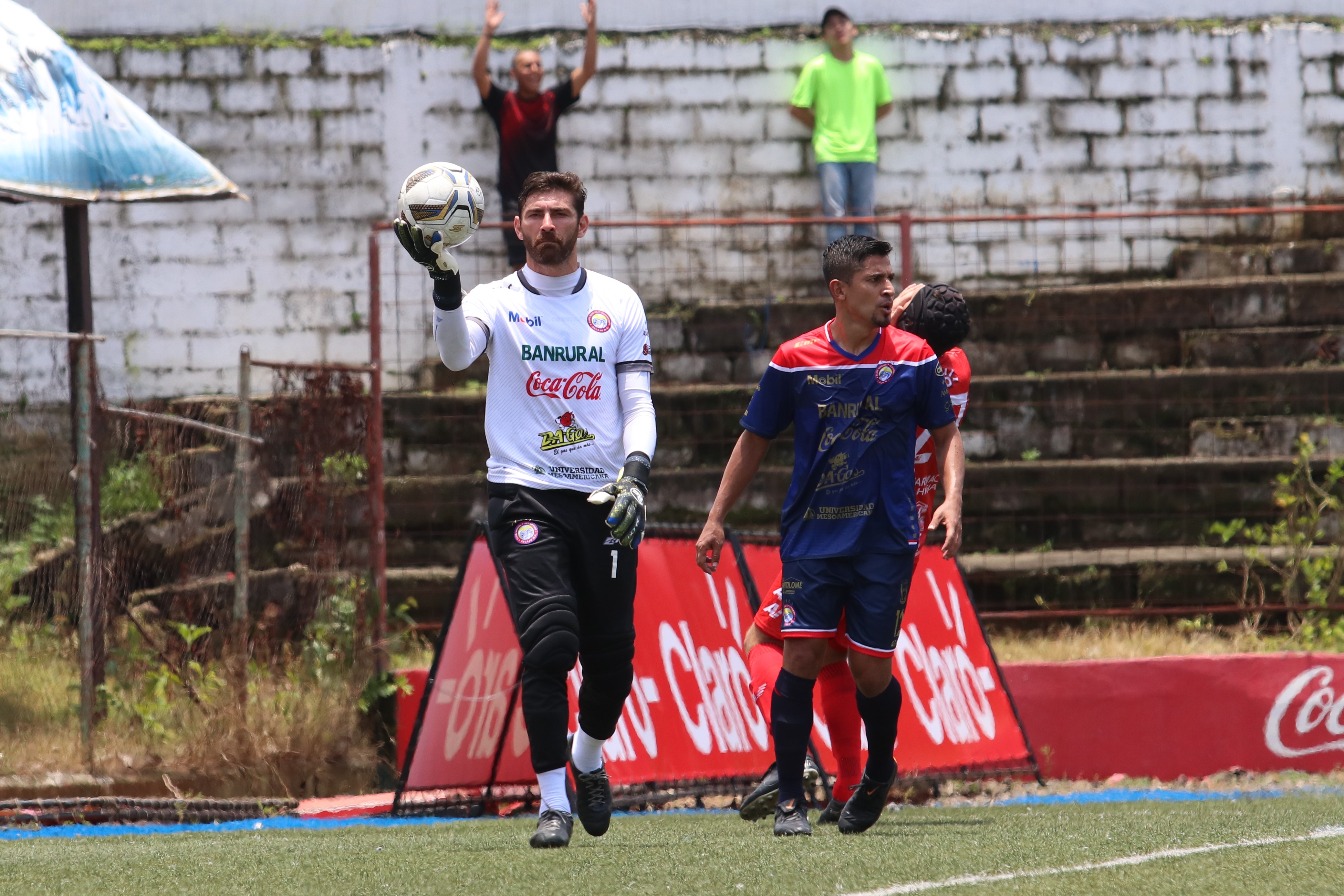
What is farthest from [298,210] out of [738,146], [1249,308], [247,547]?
[1249,308]

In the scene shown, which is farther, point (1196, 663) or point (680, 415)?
point (680, 415)

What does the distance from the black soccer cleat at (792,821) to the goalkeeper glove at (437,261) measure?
194 cm

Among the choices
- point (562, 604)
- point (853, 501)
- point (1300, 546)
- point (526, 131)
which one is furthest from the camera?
point (526, 131)

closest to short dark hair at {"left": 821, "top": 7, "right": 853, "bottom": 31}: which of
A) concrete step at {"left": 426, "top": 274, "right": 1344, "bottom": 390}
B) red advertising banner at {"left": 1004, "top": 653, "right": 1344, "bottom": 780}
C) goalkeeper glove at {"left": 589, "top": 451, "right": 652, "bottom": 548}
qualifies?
concrete step at {"left": 426, "top": 274, "right": 1344, "bottom": 390}

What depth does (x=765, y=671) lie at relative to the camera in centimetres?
577

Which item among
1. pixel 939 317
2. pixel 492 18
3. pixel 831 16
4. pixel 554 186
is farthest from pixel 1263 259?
pixel 554 186

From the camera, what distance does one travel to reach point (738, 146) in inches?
486

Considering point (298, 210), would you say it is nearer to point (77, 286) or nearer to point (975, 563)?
point (77, 286)

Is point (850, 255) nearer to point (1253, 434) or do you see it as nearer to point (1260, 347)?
point (1253, 434)

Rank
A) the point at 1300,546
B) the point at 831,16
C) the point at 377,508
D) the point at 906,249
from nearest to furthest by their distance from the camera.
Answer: the point at 377,508 → the point at 906,249 → the point at 1300,546 → the point at 831,16

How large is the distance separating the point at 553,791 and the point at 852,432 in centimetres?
152

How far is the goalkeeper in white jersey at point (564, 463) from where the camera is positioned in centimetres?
501

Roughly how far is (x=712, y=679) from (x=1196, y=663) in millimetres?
2879

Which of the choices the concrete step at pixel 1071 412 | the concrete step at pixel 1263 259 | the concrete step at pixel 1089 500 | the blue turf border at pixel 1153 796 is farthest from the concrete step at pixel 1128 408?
the blue turf border at pixel 1153 796
